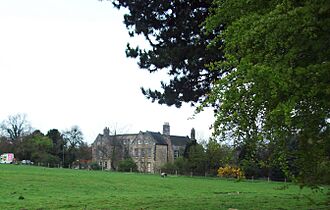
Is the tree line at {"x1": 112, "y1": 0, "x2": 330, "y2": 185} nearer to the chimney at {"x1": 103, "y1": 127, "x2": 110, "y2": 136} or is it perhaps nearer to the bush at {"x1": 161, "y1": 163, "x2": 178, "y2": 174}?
the bush at {"x1": 161, "y1": 163, "x2": 178, "y2": 174}

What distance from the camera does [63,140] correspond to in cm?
10944

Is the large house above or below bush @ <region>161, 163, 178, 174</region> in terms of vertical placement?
above

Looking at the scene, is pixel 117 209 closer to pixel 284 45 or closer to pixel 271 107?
pixel 271 107

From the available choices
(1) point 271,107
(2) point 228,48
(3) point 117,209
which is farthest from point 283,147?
(3) point 117,209

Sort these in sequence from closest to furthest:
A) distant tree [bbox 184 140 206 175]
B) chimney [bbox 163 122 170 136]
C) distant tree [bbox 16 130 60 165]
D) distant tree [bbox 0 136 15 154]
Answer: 1. distant tree [bbox 184 140 206 175]
2. distant tree [bbox 16 130 60 165]
3. distant tree [bbox 0 136 15 154]
4. chimney [bbox 163 122 170 136]

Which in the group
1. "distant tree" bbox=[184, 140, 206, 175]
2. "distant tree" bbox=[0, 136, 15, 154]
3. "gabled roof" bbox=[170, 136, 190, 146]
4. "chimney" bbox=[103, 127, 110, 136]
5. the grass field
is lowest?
the grass field

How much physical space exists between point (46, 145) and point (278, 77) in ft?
331

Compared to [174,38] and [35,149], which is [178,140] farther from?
[174,38]

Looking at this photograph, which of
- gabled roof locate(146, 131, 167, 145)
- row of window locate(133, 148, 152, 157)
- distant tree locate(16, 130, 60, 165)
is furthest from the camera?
gabled roof locate(146, 131, 167, 145)

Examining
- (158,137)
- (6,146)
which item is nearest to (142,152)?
(158,137)

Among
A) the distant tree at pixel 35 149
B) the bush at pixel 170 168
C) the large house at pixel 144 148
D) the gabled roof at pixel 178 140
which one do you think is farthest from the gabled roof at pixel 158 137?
the bush at pixel 170 168

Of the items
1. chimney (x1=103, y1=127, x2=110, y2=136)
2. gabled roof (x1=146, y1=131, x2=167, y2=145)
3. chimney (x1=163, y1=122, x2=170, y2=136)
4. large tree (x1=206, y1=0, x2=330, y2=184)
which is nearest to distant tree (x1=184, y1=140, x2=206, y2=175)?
gabled roof (x1=146, y1=131, x2=167, y2=145)

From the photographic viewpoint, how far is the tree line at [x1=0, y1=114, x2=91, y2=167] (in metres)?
101

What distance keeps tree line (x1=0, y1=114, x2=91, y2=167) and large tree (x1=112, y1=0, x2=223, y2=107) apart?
282 ft
